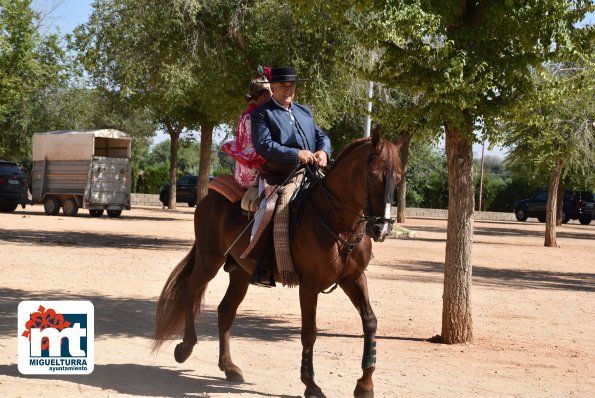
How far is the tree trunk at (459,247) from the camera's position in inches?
429

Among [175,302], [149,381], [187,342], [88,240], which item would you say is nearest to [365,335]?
[187,342]

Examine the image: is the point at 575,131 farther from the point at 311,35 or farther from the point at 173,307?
the point at 173,307

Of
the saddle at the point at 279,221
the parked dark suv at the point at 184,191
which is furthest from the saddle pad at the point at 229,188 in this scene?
the parked dark suv at the point at 184,191

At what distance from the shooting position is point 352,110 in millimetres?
12312

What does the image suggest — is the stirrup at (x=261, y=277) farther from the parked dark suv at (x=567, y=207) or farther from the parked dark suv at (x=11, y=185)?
the parked dark suv at (x=567, y=207)

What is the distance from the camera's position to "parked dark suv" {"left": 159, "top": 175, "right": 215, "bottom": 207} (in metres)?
59.5

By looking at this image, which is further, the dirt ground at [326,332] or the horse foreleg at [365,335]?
the dirt ground at [326,332]

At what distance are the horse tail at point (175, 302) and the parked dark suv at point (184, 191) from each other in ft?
165

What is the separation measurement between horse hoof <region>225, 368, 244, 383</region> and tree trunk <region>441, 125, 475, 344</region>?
359cm

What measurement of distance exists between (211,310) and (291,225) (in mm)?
5522

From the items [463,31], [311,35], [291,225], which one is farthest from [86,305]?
[311,35]

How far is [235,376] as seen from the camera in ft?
26.8

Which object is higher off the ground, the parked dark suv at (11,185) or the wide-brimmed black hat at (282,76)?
the wide-brimmed black hat at (282,76)

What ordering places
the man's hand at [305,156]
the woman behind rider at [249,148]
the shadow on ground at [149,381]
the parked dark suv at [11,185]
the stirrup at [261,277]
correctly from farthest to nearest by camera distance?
the parked dark suv at [11,185]
the woman behind rider at [249,148]
the stirrup at [261,277]
the man's hand at [305,156]
the shadow on ground at [149,381]
